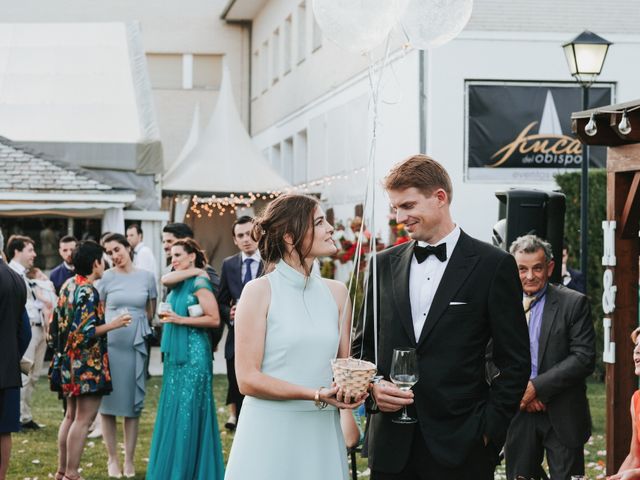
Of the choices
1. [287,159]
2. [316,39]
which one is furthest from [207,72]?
[316,39]

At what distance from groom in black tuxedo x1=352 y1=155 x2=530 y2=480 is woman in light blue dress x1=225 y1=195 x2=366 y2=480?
24 cm

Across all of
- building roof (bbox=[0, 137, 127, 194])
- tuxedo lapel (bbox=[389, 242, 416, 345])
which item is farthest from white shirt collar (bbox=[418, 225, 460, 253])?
building roof (bbox=[0, 137, 127, 194])

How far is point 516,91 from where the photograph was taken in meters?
17.0

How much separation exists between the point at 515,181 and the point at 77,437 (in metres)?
10.1

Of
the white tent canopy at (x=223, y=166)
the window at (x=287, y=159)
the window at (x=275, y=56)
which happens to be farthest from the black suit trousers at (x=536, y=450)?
the window at (x=275, y=56)

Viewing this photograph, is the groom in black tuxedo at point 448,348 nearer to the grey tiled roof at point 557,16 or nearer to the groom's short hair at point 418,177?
the groom's short hair at point 418,177

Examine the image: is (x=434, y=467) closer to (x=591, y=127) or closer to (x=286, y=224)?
(x=286, y=224)

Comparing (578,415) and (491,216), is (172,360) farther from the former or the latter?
→ (491,216)

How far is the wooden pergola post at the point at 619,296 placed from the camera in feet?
24.0

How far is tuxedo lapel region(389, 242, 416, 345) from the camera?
15.0ft

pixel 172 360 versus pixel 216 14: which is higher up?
pixel 216 14

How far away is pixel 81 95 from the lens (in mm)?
21344

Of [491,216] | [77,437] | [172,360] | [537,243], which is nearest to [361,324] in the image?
[537,243]

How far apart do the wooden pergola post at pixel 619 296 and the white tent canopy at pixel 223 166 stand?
604 inches
